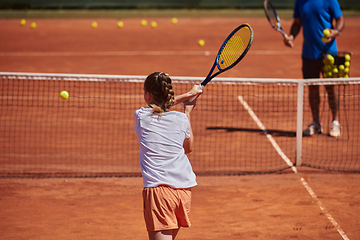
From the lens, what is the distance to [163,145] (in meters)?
2.83

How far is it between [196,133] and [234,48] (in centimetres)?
405

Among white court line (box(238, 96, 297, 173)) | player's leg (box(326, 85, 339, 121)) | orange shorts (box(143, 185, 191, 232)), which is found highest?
player's leg (box(326, 85, 339, 121))

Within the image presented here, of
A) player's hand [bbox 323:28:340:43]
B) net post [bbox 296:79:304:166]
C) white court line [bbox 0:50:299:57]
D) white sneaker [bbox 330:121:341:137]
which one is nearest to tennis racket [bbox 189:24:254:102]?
net post [bbox 296:79:304:166]

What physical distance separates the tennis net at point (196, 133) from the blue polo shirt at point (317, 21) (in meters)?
0.74

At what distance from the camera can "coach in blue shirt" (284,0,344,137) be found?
280 inches

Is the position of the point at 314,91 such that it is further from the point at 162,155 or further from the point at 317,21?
the point at 162,155

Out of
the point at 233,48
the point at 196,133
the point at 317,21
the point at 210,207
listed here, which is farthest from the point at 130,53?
the point at 233,48

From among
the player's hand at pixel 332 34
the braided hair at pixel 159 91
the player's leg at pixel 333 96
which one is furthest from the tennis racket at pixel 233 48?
the player's leg at pixel 333 96

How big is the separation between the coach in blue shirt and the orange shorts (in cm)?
503

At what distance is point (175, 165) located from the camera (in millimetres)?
2855

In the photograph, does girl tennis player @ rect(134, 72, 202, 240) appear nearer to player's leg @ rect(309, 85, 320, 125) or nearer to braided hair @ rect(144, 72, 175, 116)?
braided hair @ rect(144, 72, 175, 116)

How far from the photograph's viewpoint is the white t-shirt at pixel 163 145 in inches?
111

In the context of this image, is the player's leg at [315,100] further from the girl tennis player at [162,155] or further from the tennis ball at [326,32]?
the girl tennis player at [162,155]

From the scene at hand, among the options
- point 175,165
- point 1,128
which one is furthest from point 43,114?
point 175,165
